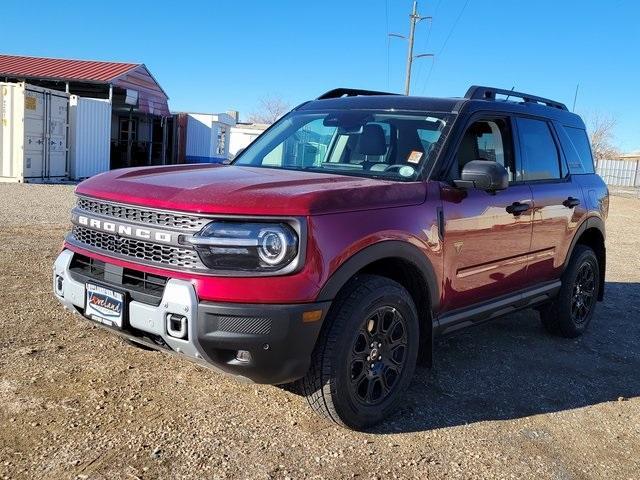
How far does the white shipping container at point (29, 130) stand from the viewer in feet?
55.4

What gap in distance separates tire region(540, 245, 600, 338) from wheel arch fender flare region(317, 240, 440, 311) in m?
2.16

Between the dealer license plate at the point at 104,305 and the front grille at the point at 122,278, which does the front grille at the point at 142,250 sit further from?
the dealer license plate at the point at 104,305

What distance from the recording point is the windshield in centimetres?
398

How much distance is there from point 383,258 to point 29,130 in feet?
54.5

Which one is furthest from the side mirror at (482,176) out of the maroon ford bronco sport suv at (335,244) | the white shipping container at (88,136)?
the white shipping container at (88,136)

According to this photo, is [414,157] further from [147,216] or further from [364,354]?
[147,216]

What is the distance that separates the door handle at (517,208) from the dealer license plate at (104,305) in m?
2.68

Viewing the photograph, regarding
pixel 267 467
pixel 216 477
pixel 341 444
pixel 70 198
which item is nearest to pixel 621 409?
pixel 341 444

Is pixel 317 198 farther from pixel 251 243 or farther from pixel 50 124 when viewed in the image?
pixel 50 124

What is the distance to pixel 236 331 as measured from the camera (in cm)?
287

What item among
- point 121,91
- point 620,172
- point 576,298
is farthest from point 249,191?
point 620,172

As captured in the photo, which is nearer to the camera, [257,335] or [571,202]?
[257,335]

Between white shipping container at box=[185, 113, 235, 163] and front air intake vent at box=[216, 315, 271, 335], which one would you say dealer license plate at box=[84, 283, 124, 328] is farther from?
white shipping container at box=[185, 113, 235, 163]

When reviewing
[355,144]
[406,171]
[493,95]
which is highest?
[493,95]
